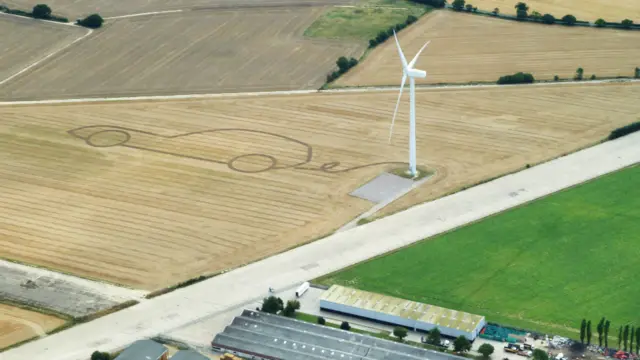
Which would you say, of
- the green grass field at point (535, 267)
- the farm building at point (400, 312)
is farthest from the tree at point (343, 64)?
the farm building at point (400, 312)

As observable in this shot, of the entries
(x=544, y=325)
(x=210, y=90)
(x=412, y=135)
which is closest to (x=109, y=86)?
(x=210, y=90)

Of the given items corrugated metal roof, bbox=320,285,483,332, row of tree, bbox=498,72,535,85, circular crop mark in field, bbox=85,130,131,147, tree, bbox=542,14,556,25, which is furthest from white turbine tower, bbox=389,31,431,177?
tree, bbox=542,14,556,25

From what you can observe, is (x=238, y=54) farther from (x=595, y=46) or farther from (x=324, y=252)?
(x=324, y=252)

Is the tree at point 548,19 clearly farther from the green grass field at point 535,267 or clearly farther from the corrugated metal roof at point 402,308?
the corrugated metal roof at point 402,308

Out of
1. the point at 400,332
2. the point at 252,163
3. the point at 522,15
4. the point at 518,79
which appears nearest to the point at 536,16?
the point at 522,15

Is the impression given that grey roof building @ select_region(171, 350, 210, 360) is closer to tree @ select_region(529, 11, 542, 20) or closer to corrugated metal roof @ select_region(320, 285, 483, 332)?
corrugated metal roof @ select_region(320, 285, 483, 332)

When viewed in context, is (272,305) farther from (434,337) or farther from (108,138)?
(108,138)

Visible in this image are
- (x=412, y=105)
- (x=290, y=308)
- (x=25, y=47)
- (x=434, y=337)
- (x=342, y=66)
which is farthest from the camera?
(x=25, y=47)
